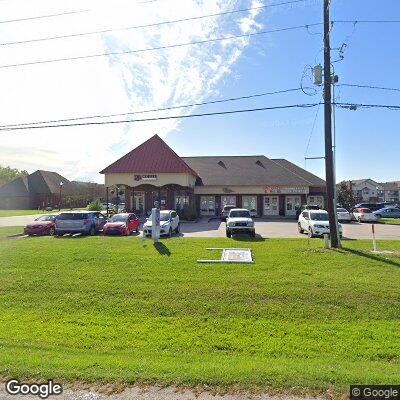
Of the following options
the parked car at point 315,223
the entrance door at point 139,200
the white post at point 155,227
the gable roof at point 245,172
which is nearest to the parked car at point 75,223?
the white post at point 155,227

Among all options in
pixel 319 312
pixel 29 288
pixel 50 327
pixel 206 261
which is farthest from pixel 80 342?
pixel 206 261

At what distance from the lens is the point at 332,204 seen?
15.4m

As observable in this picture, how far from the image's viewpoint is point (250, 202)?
137 feet

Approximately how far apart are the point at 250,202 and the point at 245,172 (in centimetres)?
426

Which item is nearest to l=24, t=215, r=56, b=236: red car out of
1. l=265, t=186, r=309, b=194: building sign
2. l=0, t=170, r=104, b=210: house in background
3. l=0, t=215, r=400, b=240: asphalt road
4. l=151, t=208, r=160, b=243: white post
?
l=0, t=215, r=400, b=240: asphalt road

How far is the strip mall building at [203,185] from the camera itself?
37.7 metres

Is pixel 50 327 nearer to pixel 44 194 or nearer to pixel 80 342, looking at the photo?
pixel 80 342

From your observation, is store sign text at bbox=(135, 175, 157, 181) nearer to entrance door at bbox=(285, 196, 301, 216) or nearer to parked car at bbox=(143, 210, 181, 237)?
parked car at bbox=(143, 210, 181, 237)

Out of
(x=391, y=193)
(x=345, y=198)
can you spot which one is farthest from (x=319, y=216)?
(x=391, y=193)

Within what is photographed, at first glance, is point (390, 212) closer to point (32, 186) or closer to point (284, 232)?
point (284, 232)

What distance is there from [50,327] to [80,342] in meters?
1.16

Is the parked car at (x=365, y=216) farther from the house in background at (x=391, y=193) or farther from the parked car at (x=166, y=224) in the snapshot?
the house in background at (x=391, y=193)
